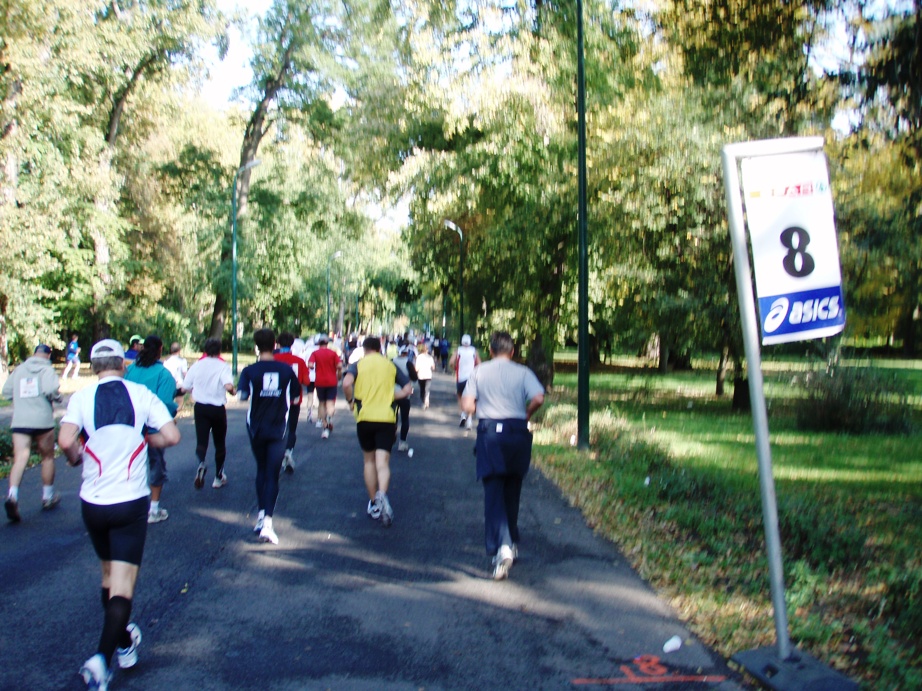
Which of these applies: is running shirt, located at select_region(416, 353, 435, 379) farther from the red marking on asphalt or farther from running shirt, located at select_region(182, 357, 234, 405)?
the red marking on asphalt

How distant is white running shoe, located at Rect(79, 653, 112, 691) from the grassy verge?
344 centimetres

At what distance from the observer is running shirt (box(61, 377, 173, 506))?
4.87 meters

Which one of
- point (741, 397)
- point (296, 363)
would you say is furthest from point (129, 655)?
point (741, 397)

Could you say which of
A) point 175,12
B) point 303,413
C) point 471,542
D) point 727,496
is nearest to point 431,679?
point 471,542

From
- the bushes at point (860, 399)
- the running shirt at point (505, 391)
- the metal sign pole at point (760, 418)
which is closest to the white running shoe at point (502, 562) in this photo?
the running shirt at point (505, 391)

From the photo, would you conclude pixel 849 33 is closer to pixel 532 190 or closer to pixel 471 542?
pixel 471 542

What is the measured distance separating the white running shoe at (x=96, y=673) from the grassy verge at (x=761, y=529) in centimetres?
344

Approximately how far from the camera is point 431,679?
4.86 meters

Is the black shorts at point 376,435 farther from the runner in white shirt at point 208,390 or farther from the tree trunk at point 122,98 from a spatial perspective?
the tree trunk at point 122,98

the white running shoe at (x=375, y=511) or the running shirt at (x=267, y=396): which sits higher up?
the running shirt at (x=267, y=396)

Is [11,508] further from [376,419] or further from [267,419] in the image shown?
[376,419]

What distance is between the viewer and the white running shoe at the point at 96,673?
14.6 ft

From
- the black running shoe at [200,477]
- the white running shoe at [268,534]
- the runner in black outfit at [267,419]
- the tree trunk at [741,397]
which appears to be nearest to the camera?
the white running shoe at [268,534]

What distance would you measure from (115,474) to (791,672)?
375 cm
